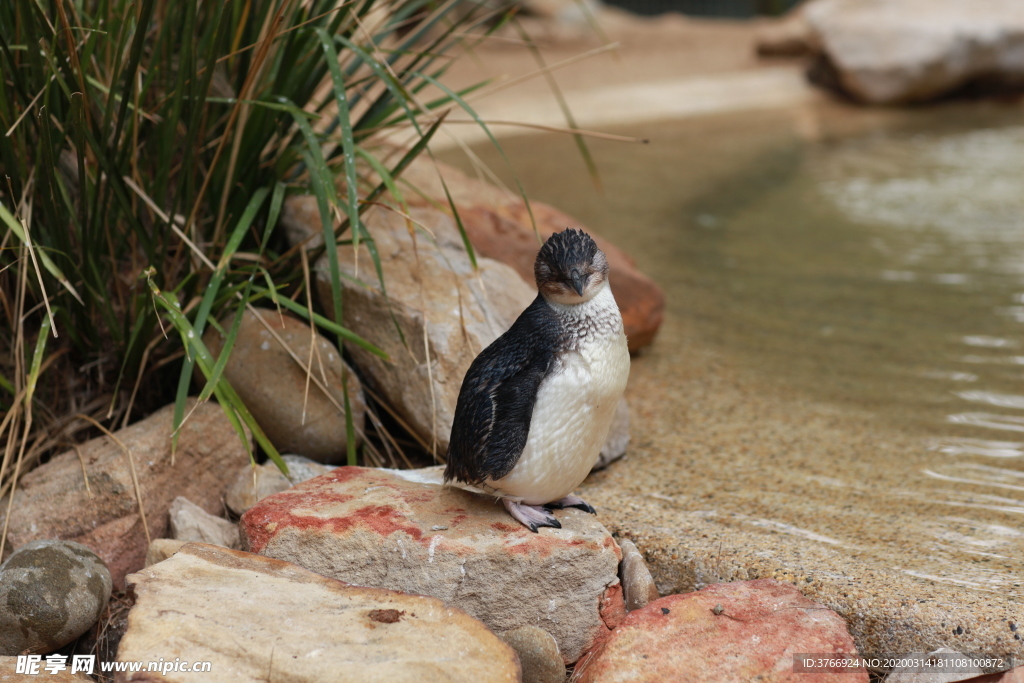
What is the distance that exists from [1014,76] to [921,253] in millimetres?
6253

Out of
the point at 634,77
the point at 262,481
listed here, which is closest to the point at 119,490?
the point at 262,481

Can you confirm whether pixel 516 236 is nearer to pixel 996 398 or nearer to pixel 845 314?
pixel 845 314

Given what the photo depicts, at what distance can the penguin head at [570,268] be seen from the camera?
199 cm

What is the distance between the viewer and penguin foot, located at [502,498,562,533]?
2.12 metres

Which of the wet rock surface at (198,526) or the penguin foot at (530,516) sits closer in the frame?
the penguin foot at (530,516)

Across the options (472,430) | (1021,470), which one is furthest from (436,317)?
(1021,470)

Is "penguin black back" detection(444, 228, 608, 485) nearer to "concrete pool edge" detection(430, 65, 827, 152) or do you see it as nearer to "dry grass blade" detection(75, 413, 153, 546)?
"dry grass blade" detection(75, 413, 153, 546)

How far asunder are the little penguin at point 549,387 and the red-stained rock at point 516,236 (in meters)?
1.25

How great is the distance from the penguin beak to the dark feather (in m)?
0.11

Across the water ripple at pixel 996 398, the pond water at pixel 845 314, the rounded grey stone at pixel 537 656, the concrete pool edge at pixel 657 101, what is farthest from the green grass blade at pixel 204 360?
the concrete pool edge at pixel 657 101

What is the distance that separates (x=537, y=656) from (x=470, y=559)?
26 cm

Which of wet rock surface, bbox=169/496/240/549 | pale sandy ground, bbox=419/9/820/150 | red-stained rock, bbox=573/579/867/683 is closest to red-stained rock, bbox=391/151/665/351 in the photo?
wet rock surface, bbox=169/496/240/549

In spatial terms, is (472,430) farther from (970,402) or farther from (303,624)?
(970,402)

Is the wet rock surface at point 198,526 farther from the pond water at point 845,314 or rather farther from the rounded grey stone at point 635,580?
the pond water at point 845,314
